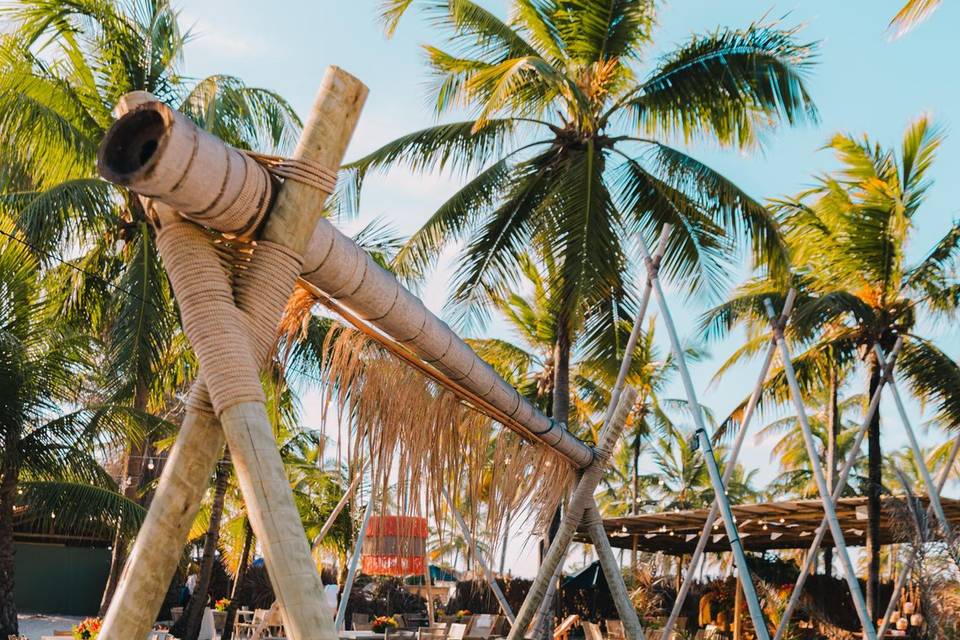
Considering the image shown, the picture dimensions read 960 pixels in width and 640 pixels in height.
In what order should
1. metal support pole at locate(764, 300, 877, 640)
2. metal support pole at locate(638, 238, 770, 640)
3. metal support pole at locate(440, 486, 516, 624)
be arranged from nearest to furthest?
1. metal support pole at locate(440, 486, 516, 624)
2. metal support pole at locate(638, 238, 770, 640)
3. metal support pole at locate(764, 300, 877, 640)

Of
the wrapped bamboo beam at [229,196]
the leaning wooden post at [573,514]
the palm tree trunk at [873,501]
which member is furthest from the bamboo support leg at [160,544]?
the palm tree trunk at [873,501]

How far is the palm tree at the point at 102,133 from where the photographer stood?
11688 millimetres

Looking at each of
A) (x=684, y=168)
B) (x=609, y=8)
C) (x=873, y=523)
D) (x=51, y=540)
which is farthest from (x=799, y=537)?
(x=51, y=540)

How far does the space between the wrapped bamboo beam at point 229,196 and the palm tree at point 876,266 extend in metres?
10.1

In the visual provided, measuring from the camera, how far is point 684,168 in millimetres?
11656

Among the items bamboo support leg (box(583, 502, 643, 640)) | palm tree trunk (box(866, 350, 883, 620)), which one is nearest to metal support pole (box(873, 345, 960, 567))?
palm tree trunk (box(866, 350, 883, 620))

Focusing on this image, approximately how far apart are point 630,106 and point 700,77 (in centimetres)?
89

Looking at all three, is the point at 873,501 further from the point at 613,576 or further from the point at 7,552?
the point at 7,552

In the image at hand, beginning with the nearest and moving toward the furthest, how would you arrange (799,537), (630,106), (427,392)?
(427,392) < (630,106) < (799,537)

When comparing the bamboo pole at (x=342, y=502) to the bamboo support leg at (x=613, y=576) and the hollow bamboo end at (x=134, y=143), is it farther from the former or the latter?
the hollow bamboo end at (x=134, y=143)

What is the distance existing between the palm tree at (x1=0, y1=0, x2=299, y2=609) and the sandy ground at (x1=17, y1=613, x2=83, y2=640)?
6.44 metres

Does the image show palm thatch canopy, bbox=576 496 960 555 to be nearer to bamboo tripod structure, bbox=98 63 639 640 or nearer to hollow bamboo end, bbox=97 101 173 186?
bamboo tripod structure, bbox=98 63 639 640

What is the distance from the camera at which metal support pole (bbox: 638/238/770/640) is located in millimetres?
7492

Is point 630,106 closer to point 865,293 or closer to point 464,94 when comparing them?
point 464,94
